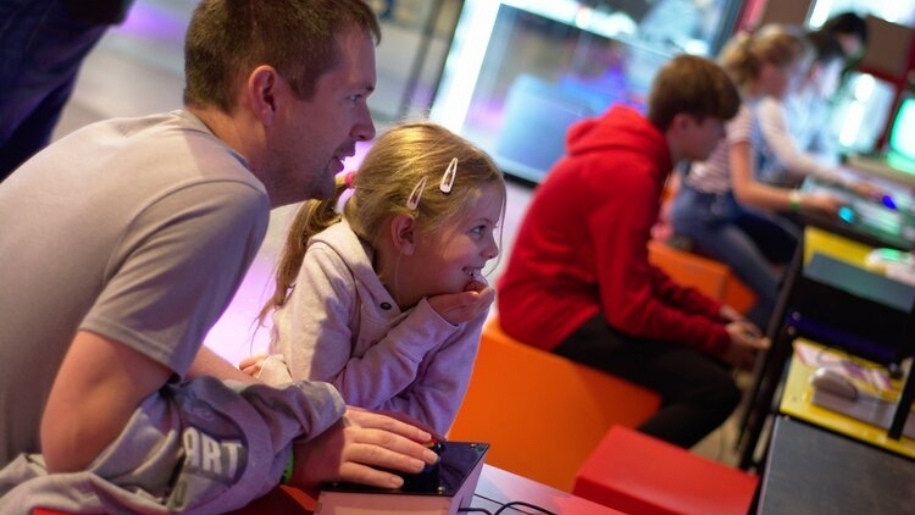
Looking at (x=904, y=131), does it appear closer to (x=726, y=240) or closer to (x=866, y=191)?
(x=866, y=191)

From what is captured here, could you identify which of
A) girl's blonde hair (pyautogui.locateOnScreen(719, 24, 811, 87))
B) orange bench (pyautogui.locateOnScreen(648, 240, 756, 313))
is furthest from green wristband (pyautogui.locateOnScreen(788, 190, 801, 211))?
girl's blonde hair (pyautogui.locateOnScreen(719, 24, 811, 87))

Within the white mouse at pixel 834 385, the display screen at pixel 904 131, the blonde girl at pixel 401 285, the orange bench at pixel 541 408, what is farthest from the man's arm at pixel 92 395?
the display screen at pixel 904 131

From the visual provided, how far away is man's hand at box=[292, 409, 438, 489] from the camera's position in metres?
1.52

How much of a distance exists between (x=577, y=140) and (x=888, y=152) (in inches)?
156

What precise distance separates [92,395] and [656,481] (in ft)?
4.87

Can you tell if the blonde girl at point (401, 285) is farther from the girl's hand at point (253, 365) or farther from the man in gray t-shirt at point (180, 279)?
the man in gray t-shirt at point (180, 279)

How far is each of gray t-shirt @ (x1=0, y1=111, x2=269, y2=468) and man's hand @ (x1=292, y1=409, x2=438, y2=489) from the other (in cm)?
21

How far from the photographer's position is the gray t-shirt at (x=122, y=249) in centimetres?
134

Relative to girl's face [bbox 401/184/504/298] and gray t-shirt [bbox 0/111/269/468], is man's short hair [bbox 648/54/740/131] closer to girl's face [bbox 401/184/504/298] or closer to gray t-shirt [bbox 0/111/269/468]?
girl's face [bbox 401/184/504/298]

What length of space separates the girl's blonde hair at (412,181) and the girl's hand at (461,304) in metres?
0.11

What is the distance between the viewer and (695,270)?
198 inches

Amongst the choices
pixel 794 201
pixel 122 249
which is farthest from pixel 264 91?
pixel 794 201

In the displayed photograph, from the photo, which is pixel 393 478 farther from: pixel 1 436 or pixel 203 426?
pixel 1 436

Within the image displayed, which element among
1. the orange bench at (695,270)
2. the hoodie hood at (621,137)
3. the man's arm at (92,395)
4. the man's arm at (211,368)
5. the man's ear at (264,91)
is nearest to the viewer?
the man's arm at (92,395)
